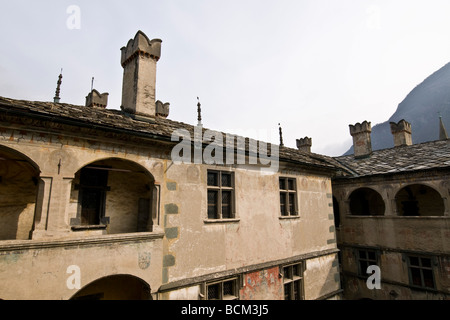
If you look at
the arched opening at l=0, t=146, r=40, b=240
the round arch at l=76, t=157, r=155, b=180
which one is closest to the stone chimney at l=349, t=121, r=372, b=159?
the round arch at l=76, t=157, r=155, b=180

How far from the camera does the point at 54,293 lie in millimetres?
5477

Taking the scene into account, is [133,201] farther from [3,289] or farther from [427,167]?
[427,167]

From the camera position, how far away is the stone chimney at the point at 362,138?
17375 mm

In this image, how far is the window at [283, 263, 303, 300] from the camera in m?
10.2

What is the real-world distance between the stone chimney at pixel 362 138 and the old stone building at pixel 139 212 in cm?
818

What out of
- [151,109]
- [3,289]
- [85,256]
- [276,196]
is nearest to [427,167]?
[276,196]

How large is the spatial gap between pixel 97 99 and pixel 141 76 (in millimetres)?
4954

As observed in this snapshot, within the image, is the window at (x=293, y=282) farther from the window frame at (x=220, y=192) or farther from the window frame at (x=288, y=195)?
the window frame at (x=220, y=192)

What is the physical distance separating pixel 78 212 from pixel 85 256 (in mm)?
1531

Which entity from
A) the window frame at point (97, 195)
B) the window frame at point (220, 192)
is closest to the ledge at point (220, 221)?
the window frame at point (220, 192)

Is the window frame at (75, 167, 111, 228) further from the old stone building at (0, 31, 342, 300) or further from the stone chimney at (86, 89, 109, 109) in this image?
the stone chimney at (86, 89, 109, 109)

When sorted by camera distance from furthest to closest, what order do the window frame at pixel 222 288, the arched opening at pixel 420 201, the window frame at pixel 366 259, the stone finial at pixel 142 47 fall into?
the arched opening at pixel 420 201 < the window frame at pixel 366 259 < the stone finial at pixel 142 47 < the window frame at pixel 222 288

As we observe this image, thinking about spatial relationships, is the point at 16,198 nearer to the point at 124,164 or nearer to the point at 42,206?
the point at 42,206

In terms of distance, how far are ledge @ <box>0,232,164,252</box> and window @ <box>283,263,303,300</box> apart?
19.3ft
